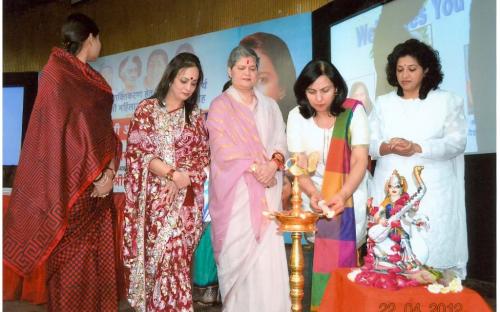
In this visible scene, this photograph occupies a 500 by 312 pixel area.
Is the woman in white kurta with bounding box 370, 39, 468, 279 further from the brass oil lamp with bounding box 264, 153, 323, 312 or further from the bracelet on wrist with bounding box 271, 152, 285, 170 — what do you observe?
the brass oil lamp with bounding box 264, 153, 323, 312

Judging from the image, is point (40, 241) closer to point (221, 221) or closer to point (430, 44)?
point (221, 221)

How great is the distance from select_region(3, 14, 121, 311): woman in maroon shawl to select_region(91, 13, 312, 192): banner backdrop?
0.75 meters

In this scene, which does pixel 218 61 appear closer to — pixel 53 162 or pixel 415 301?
pixel 53 162

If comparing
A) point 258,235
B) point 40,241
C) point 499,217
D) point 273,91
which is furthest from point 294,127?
point 40,241

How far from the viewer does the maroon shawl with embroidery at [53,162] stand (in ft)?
6.86

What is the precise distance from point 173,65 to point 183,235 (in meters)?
0.77

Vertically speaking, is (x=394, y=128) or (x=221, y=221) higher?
(x=394, y=128)

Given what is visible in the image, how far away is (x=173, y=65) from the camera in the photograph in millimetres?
2426

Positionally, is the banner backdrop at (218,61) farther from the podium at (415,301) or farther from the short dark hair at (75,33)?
the podium at (415,301)

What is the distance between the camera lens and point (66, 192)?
7.01 ft

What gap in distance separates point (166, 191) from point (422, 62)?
4.01 feet

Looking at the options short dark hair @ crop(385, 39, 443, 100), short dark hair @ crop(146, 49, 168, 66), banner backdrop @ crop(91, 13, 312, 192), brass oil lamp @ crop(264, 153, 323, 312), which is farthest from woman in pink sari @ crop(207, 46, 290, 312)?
short dark hair @ crop(146, 49, 168, 66)

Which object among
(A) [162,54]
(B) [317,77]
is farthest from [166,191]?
(A) [162,54]

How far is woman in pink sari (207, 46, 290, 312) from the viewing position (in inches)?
91.4
